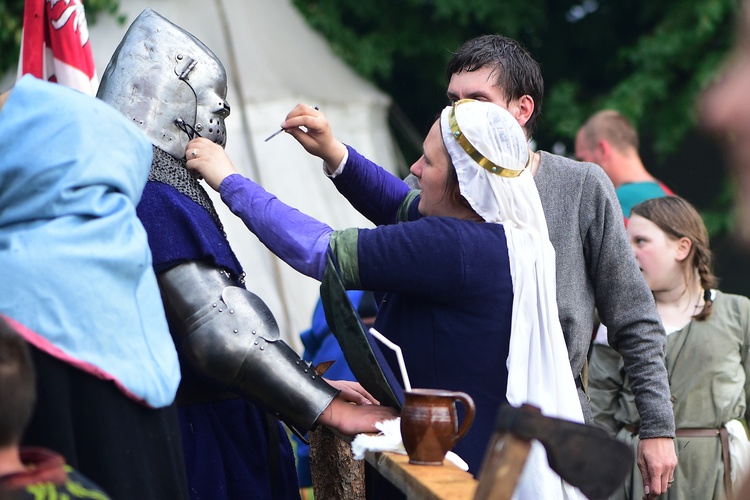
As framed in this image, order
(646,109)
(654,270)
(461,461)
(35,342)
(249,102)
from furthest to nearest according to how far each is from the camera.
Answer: (646,109)
(249,102)
(654,270)
(461,461)
(35,342)

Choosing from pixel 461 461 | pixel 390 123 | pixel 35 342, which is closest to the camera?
pixel 35 342

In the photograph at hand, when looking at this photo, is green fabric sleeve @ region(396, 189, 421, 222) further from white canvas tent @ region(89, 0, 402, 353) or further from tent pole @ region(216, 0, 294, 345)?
tent pole @ region(216, 0, 294, 345)

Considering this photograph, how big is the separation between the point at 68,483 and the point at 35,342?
366mm

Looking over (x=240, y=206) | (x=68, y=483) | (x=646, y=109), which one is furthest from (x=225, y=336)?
(x=646, y=109)

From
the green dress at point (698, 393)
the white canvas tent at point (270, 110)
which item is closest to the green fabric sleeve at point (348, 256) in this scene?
the green dress at point (698, 393)

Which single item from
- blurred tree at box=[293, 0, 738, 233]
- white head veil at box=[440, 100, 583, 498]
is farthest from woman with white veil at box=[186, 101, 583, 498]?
blurred tree at box=[293, 0, 738, 233]

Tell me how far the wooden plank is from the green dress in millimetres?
1703

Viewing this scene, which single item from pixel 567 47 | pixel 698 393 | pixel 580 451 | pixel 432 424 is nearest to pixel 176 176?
pixel 432 424

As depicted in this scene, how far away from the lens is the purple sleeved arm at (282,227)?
8.11ft

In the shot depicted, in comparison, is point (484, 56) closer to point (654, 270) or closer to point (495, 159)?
point (495, 159)

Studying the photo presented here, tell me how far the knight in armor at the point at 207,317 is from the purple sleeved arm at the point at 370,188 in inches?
15.6

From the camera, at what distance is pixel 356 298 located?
4.51 meters

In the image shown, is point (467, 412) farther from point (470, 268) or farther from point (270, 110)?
point (270, 110)

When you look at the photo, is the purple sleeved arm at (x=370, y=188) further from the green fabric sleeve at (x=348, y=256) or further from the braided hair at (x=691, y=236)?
the braided hair at (x=691, y=236)
